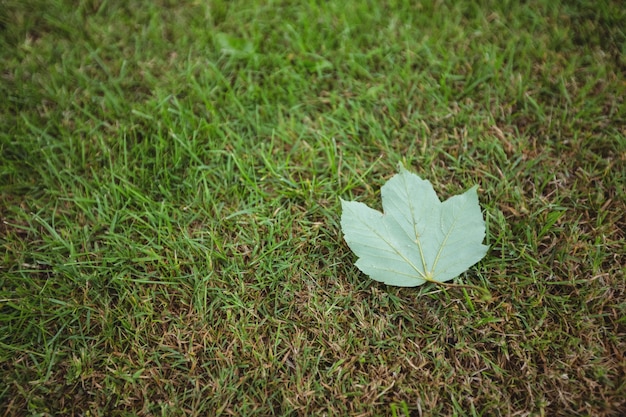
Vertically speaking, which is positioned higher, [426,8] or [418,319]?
[426,8]

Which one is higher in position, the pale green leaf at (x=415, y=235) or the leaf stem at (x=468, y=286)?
the pale green leaf at (x=415, y=235)

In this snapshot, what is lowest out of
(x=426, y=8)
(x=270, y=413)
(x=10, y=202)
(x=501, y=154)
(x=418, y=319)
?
(x=270, y=413)

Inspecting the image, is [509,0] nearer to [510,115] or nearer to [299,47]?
[510,115]

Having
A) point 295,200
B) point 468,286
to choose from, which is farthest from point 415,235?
point 295,200

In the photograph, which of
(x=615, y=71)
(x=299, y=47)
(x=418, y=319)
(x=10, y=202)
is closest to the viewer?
(x=418, y=319)

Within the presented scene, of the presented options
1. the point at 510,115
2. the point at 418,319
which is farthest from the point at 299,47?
the point at 418,319
